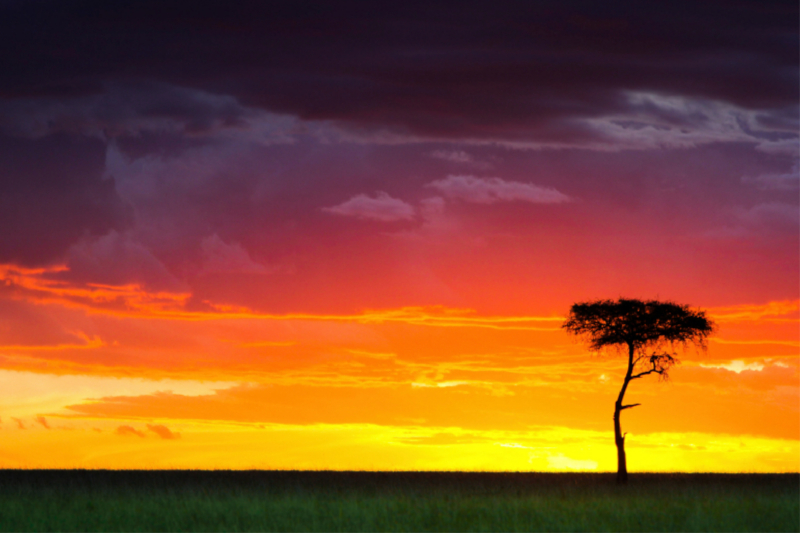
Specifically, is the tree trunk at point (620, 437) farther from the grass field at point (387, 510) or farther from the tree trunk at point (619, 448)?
the grass field at point (387, 510)

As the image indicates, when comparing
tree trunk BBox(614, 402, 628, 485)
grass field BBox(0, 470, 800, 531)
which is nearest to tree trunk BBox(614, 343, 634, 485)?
tree trunk BBox(614, 402, 628, 485)

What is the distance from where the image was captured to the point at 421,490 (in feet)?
Result: 132

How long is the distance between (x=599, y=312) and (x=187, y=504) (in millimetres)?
28593

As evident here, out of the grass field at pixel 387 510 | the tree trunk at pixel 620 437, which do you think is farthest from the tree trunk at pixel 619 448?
the grass field at pixel 387 510

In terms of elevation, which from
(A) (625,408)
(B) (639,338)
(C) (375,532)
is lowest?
(C) (375,532)

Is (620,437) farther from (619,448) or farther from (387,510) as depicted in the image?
(387,510)

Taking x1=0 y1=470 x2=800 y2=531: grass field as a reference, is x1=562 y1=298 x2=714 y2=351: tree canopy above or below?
above

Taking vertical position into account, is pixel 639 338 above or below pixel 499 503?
above

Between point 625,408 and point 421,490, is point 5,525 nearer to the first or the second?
point 421,490

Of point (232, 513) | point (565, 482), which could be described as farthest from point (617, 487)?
point (232, 513)

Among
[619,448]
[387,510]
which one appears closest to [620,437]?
[619,448]

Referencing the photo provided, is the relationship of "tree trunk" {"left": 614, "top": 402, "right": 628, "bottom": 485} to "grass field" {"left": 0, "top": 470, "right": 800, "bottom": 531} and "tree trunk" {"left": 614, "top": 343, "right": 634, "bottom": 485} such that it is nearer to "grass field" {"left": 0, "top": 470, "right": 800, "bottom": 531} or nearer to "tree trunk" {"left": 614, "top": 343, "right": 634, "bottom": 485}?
"tree trunk" {"left": 614, "top": 343, "right": 634, "bottom": 485}

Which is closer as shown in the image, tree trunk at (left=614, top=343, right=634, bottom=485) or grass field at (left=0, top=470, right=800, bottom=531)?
grass field at (left=0, top=470, right=800, bottom=531)

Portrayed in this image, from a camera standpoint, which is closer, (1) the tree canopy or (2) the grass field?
(2) the grass field
